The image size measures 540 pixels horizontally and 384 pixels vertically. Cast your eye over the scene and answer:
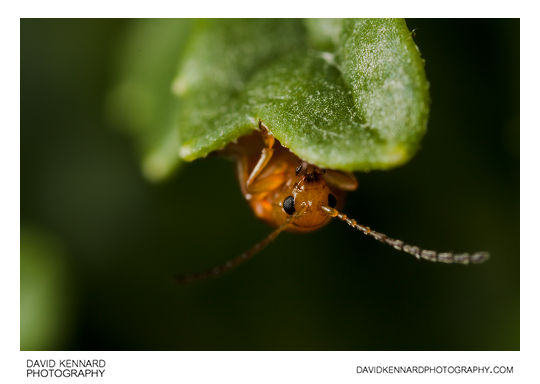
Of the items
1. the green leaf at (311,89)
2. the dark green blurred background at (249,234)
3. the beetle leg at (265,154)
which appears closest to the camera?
the green leaf at (311,89)

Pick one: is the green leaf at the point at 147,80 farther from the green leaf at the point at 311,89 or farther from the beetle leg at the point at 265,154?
the beetle leg at the point at 265,154

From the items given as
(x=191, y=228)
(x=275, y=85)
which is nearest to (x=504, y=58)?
(x=275, y=85)

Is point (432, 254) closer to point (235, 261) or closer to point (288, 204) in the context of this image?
point (288, 204)

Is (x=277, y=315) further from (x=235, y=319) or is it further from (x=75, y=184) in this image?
(x=75, y=184)

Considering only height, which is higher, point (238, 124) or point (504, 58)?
point (504, 58)

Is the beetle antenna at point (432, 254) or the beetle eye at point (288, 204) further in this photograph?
the beetle eye at point (288, 204)
